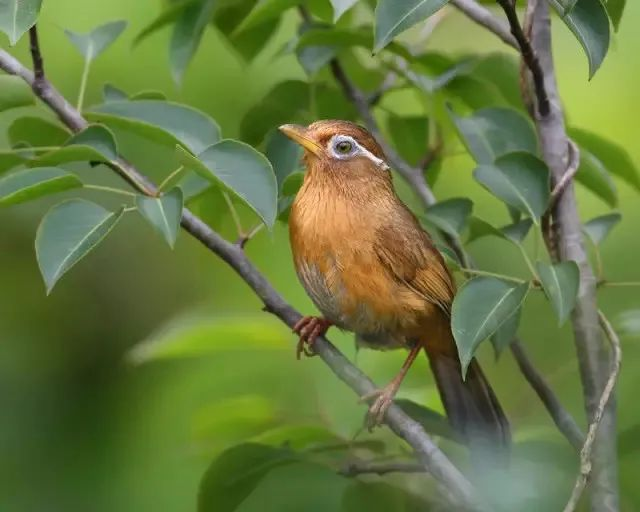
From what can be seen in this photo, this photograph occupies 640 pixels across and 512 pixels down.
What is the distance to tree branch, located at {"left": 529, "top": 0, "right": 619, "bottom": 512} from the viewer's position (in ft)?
9.00

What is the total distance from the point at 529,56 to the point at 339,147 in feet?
2.93

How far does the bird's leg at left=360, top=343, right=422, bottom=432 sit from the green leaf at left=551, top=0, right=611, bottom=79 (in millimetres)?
841

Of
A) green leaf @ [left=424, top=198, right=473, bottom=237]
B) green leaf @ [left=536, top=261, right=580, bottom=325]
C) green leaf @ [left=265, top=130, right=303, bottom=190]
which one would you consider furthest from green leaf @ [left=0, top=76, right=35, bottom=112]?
green leaf @ [left=536, top=261, right=580, bottom=325]

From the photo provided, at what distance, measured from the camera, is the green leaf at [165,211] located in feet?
8.18

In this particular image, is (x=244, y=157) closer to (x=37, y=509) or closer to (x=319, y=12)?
(x=319, y=12)

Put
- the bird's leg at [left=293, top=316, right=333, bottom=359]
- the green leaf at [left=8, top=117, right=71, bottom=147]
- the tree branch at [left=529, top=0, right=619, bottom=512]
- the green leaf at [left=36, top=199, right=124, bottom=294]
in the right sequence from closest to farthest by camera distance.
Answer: the green leaf at [left=36, top=199, right=124, bottom=294], the tree branch at [left=529, top=0, right=619, bottom=512], the green leaf at [left=8, top=117, right=71, bottom=147], the bird's leg at [left=293, top=316, right=333, bottom=359]

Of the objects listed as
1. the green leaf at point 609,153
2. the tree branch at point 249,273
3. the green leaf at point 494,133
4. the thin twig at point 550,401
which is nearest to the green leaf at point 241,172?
the tree branch at point 249,273

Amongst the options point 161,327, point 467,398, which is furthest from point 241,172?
point 161,327

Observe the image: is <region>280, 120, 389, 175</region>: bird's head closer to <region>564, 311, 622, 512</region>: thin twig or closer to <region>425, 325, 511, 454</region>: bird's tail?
<region>425, 325, 511, 454</region>: bird's tail

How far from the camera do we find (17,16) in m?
2.56

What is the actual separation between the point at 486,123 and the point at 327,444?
854 millimetres

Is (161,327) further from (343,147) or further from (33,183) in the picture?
(33,183)

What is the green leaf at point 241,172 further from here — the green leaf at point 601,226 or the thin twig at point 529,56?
the green leaf at point 601,226

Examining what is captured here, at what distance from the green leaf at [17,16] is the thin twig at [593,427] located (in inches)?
52.7
